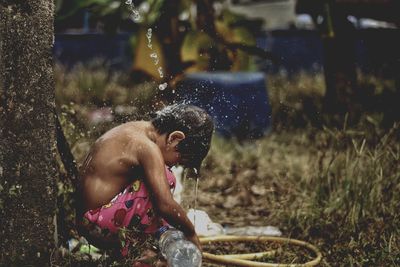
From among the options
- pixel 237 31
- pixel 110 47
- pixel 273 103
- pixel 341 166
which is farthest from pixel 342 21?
pixel 110 47

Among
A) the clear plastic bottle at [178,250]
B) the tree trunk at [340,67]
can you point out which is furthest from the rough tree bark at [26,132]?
the tree trunk at [340,67]

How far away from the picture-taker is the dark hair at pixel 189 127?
2854 millimetres

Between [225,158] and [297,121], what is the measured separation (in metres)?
1.36

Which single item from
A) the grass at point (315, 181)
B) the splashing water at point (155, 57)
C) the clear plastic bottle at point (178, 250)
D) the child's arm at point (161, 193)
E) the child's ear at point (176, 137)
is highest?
the child's ear at point (176, 137)

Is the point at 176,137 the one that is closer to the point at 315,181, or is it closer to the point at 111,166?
the point at 111,166

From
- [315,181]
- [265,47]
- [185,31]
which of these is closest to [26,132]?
[315,181]

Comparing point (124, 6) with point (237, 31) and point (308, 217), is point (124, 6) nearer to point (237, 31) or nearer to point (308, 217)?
point (237, 31)

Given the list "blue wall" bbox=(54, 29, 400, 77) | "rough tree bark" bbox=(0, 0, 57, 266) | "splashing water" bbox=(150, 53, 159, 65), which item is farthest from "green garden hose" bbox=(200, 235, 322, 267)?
"blue wall" bbox=(54, 29, 400, 77)

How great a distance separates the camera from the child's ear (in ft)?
9.30

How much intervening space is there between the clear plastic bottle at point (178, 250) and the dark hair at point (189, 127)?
1.09ft

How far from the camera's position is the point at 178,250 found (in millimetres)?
2658

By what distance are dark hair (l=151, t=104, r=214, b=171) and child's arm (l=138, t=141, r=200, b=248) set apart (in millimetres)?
171

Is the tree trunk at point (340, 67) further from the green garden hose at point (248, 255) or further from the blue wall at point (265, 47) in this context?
the blue wall at point (265, 47)

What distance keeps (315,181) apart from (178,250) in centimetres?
187
